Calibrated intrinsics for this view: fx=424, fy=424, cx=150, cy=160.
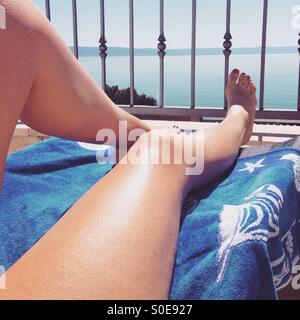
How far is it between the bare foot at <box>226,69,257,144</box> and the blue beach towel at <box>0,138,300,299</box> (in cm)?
51

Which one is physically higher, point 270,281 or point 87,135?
point 87,135

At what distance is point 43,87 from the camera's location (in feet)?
3.31

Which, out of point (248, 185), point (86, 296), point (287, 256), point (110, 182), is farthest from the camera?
point (248, 185)

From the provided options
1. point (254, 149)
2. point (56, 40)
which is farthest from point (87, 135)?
point (254, 149)

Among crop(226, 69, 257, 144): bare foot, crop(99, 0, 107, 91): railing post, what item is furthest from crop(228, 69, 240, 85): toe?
crop(99, 0, 107, 91): railing post

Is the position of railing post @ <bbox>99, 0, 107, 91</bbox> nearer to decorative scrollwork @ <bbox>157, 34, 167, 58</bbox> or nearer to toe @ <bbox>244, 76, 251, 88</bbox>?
decorative scrollwork @ <bbox>157, 34, 167, 58</bbox>

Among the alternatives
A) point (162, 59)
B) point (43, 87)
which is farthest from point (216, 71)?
point (43, 87)

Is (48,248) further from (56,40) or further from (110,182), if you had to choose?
(56,40)

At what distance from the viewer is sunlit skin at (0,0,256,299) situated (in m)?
0.61

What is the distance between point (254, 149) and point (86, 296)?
915 mm

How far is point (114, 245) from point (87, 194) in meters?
0.17

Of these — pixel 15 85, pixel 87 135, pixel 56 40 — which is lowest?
pixel 87 135

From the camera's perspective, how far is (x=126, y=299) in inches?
24.1
